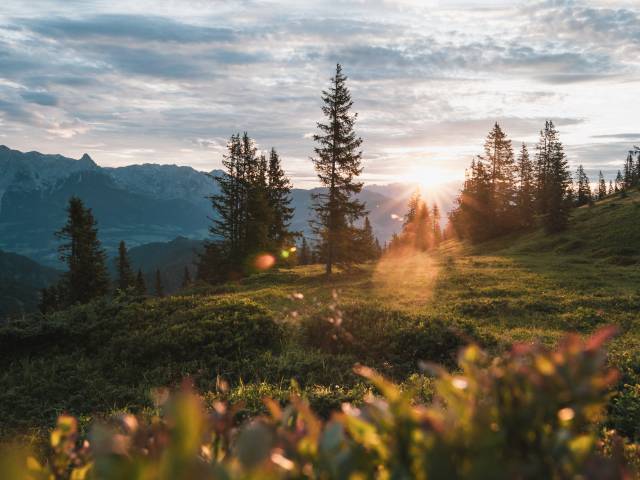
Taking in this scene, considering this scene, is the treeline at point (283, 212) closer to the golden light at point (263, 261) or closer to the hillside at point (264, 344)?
the golden light at point (263, 261)

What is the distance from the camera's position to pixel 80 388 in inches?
371

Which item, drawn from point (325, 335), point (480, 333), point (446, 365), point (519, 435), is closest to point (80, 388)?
point (325, 335)

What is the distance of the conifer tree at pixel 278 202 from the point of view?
5169 cm

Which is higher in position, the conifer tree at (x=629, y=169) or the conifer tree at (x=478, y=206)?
the conifer tree at (x=629, y=169)

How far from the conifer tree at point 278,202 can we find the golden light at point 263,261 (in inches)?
289

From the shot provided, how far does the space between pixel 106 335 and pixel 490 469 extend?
13.5 meters

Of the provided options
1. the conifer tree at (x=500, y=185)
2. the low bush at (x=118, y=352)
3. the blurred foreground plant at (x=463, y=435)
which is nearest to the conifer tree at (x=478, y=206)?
the conifer tree at (x=500, y=185)

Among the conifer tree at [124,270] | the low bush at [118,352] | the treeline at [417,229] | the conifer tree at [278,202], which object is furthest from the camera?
the treeline at [417,229]

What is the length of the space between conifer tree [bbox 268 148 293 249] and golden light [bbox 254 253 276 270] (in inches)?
289

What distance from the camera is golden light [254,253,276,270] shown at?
41.6 metres

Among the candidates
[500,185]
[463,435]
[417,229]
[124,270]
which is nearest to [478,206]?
[500,185]

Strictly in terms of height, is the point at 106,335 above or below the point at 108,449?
below

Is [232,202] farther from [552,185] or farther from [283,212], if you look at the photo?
[552,185]

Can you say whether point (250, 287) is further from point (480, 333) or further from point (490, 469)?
point (490, 469)
